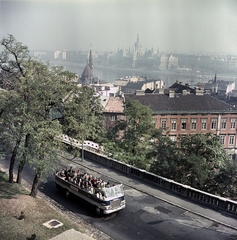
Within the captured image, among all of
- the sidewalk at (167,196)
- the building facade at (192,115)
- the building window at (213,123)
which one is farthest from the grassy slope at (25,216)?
the building window at (213,123)

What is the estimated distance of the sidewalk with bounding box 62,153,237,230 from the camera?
680 inches

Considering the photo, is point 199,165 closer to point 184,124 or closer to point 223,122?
point 184,124

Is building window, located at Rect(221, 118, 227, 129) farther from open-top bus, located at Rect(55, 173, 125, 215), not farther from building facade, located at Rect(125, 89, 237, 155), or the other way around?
open-top bus, located at Rect(55, 173, 125, 215)

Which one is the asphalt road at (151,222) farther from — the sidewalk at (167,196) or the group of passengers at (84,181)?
the group of passengers at (84,181)

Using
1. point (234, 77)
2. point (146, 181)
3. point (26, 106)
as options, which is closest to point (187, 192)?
point (146, 181)

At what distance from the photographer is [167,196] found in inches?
805

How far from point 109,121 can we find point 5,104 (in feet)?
125

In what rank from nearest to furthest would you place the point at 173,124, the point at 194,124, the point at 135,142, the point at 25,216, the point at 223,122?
the point at 25,216
the point at 135,142
the point at 173,124
the point at 194,124
the point at 223,122

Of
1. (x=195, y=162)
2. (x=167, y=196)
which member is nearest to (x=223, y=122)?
(x=195, y=162)

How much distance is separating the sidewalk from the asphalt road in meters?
0.53

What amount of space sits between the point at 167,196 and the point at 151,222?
13.9ft

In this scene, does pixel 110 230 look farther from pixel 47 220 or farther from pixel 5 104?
pixel 5 104

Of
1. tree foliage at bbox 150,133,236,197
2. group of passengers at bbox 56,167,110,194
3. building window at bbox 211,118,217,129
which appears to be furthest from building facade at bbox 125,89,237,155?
group of passengers at bbox 56,167,110,194

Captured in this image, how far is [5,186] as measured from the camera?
19984 millimetres
